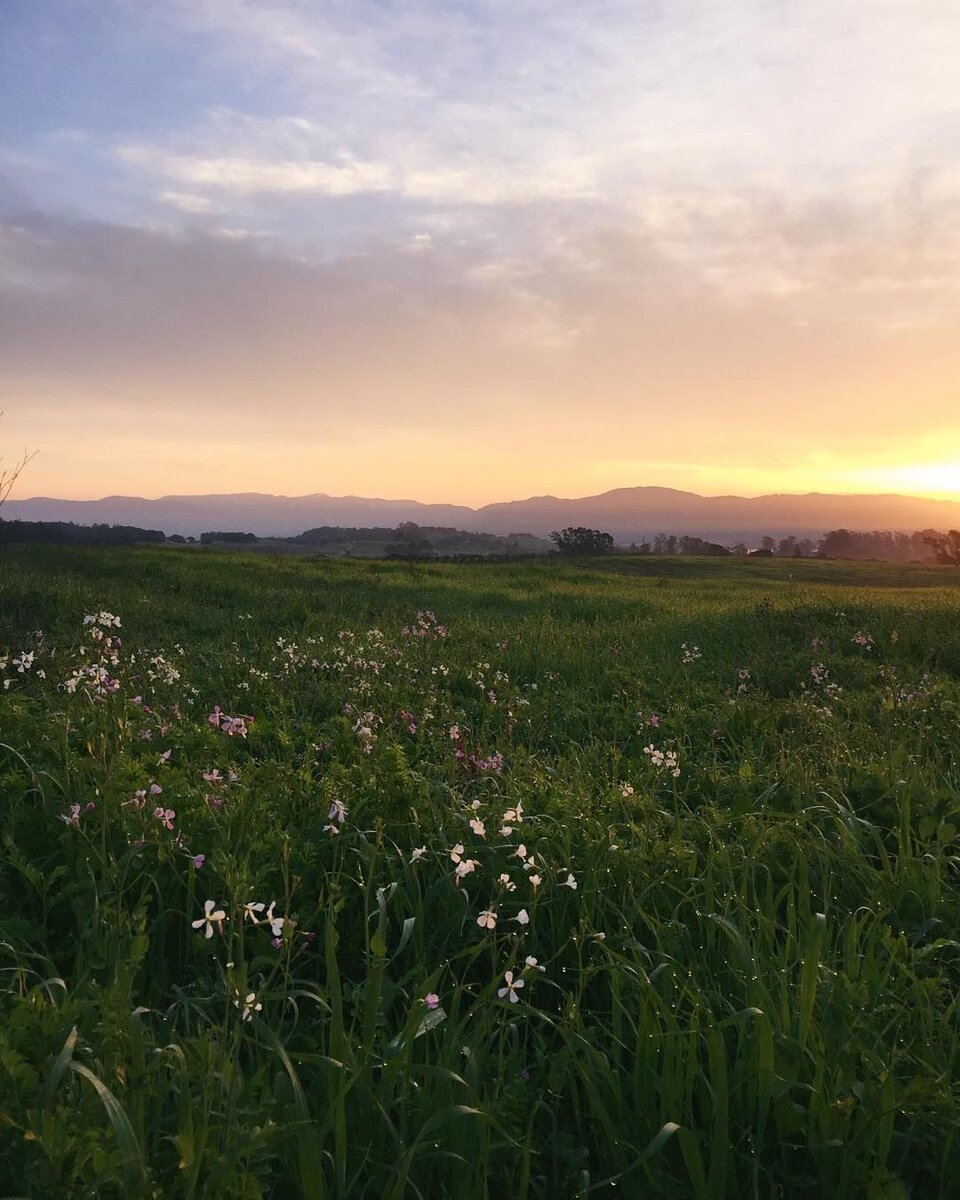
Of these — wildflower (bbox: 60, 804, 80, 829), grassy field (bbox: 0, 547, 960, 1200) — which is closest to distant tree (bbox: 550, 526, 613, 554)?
grassy field (bbox: 0, 547, 960, 1200)

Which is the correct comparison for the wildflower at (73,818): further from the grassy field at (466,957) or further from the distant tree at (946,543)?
the distant tree at (946,543)

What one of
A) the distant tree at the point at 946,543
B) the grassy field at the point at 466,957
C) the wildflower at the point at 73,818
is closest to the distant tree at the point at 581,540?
the grassy field at the point at 466,957

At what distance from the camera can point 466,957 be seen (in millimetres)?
3389

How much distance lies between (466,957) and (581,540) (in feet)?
218

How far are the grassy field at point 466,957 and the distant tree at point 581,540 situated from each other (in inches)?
2327

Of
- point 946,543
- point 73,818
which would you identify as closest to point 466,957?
point 73,818

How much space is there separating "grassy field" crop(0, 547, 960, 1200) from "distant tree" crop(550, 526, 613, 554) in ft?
194

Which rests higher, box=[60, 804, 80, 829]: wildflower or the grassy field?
box=[60, 804, 80, 829]: wildflower

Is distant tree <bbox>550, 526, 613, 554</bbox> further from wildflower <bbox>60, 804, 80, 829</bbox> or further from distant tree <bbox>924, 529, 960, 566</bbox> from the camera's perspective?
wildflower <bbox>60, 804, 80, 829</bbox>

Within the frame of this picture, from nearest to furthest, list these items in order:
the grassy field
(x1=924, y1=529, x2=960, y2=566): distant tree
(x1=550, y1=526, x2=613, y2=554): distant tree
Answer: the grassy field, (x1=550, y1=526, x2=613, y2=554): distant tree, (x1=924, y1=529, x2=960, y2=566): distant tree

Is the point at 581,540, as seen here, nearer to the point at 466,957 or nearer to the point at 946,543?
Answer: the point at 466,957

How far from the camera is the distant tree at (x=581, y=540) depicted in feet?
218

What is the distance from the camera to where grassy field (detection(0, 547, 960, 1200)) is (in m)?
2.21

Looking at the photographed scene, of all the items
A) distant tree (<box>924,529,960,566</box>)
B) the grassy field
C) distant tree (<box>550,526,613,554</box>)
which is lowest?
the grassy field
